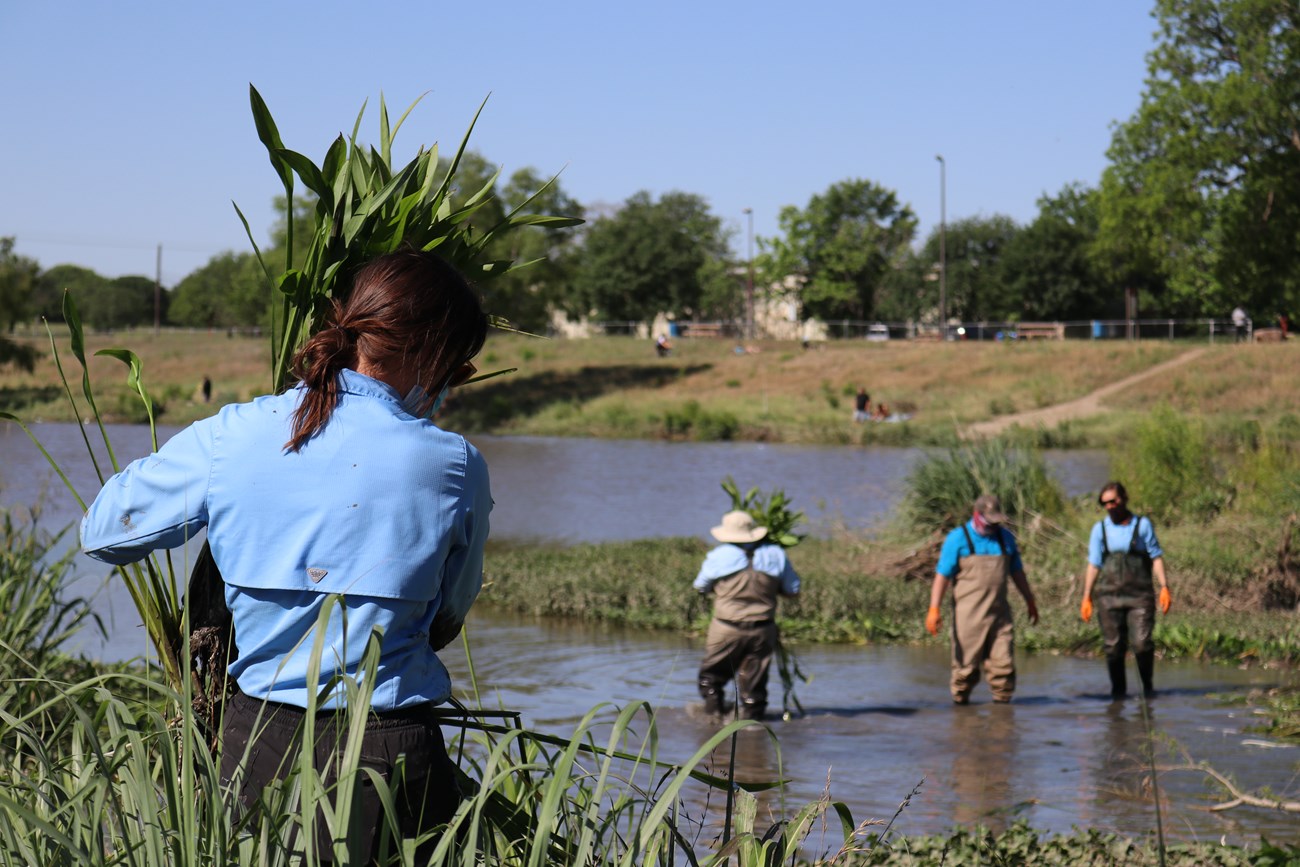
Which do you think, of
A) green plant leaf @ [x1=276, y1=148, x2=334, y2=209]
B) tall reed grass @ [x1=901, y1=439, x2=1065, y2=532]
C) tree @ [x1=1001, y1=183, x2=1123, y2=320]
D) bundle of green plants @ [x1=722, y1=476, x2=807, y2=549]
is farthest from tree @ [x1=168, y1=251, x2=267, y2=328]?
green plant leaf @ [x1=276, y1=148, x2=334, y2=209]

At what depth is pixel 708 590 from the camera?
10281mm

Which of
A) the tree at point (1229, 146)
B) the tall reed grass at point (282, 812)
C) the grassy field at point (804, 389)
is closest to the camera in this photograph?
the tall reed grass at point (282, 812)

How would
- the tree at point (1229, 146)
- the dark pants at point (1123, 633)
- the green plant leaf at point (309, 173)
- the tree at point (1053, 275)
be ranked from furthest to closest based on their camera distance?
the tree at point (1053, 275), the tree at point (1229, 146), the dark pants at point (1123, 633), the green plant leaf at point (309, 173)

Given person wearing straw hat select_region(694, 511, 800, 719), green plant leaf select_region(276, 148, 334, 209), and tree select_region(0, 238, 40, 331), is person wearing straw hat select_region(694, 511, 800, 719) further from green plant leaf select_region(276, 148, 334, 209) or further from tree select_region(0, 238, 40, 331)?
tree select_region(0, 238, 40, 331)

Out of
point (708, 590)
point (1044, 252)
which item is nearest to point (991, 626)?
point (708, 590)

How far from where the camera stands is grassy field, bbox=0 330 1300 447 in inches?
1768

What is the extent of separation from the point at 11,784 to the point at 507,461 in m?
36.9

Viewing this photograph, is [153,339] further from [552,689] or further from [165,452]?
[165,452]

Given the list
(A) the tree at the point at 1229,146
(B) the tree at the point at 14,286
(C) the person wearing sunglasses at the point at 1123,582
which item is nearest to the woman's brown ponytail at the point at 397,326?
(C) the person wearing sunglasses at the point at 1123,582

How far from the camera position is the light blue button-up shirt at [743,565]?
10055 mm

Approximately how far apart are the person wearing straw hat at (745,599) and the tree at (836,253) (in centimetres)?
7007

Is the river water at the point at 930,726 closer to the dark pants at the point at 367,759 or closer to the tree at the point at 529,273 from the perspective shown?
the dark pants at the point at 367,759

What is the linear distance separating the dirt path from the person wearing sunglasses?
32.3m

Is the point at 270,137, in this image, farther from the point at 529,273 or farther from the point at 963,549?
the point at 529,273
